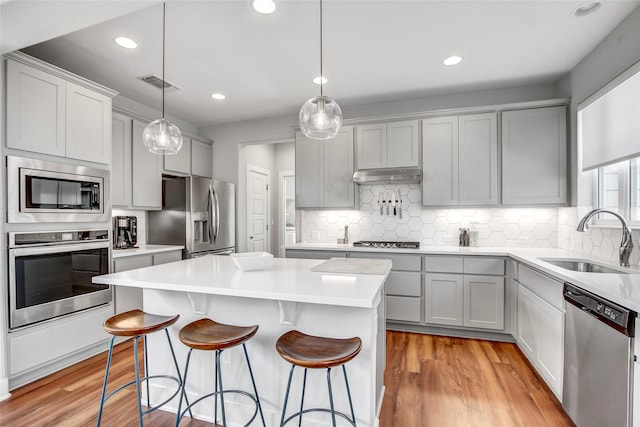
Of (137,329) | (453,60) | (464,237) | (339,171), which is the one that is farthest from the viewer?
(339,171)

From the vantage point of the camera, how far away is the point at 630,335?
4.46 ft

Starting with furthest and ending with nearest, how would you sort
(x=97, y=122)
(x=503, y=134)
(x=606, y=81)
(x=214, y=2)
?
1. (x=503, y=134)
2. (x=97, y=122)
3. (x=606, y=81)
4. (x=214, y=2)

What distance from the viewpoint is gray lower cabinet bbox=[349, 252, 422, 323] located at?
11.2 ft

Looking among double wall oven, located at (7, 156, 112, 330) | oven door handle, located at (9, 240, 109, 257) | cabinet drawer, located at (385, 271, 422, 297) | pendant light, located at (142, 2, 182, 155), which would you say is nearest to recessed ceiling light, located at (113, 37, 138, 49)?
pendant light, located at (142, 2, 182, 155)

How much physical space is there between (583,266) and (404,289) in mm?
1559

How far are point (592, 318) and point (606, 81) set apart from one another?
2.04 meters

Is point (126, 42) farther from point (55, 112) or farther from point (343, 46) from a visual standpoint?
point (343, 46)

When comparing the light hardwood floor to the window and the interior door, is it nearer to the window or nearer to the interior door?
the window


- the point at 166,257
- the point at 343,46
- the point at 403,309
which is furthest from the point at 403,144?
the point at 166,257

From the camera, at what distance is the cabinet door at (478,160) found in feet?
11.2

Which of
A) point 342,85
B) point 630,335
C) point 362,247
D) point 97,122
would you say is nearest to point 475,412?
point 630,335

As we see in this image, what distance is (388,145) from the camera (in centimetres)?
377

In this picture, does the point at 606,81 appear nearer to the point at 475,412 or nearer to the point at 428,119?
the point at 428,119

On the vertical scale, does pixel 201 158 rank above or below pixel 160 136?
above
